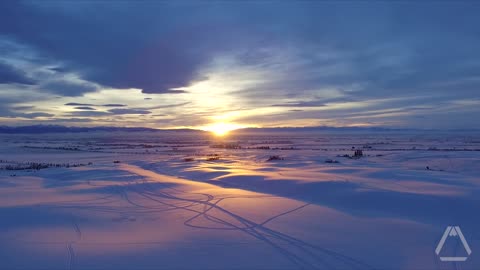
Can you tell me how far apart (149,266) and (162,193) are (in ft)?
23.0

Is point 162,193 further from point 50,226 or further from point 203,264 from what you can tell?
point 203,264

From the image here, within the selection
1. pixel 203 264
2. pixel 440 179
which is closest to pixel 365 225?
pixel 203 264

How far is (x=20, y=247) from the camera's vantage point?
6.53m

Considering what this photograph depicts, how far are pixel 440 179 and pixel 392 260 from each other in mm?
9245

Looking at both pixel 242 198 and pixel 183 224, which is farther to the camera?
pixel 242 198

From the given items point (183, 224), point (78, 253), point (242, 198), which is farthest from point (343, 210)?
point (78, 253)

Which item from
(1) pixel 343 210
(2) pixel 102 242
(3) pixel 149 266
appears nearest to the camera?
(3) pixel 149 266

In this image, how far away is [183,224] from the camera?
26.6 feet

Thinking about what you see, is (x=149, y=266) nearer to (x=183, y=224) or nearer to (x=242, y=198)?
(x=183, y=224)

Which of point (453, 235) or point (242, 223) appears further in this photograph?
point (242, 223)

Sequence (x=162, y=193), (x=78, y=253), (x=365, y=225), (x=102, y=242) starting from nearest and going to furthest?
(x=78, y=253) → (x=102, y=242) → (x=365, y=225) → (x=162, y=193)

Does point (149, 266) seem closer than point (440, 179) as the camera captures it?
Yes

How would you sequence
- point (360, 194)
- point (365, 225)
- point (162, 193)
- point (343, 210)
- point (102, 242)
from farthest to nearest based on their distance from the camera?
point (162, 193)
point (360, 194)
point (343, 210)
point (365, 225)
point (102, 242)

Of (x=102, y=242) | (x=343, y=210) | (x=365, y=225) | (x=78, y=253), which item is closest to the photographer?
(x=78, y=253)
